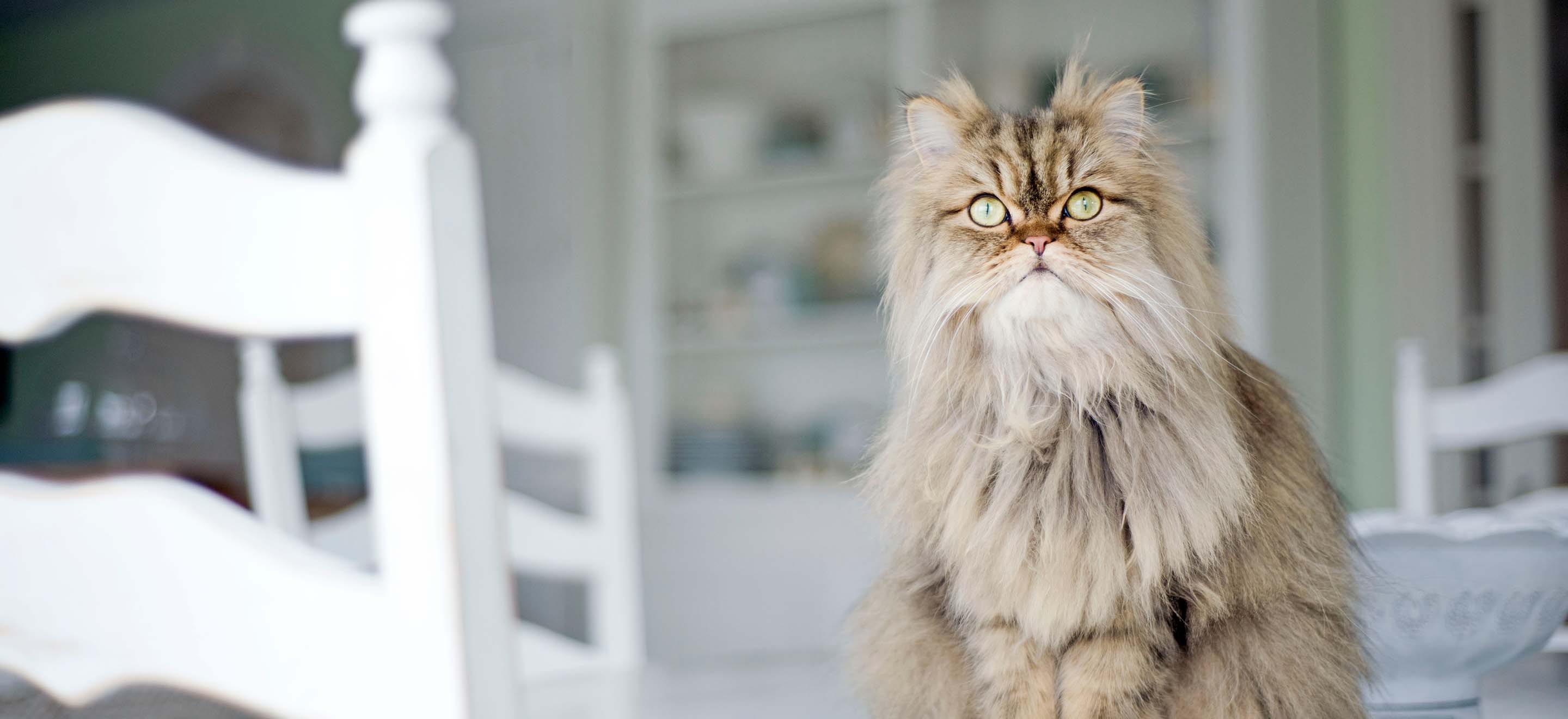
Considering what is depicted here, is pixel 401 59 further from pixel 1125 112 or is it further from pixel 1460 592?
pixel 1460 592

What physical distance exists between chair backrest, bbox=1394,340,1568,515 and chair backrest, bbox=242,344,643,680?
4.12ft

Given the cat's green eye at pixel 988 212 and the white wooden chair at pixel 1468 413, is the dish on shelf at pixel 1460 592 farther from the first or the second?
the white wooden chair at pixel 1468 413

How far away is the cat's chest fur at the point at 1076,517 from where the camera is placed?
47 cm

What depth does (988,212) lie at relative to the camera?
0.55m

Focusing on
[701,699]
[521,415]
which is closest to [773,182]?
[521,415]

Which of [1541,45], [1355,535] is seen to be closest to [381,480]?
[1355,535]

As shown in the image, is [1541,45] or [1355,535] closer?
[1355,535]

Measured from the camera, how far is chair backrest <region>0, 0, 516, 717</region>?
460 millimetres

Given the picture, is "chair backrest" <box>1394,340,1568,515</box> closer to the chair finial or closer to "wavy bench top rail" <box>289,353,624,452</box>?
"wavy bench top rail" <box>289,353,624,452</box>

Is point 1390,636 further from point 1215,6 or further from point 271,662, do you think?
point 1215,6

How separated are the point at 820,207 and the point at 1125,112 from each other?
2784 mm

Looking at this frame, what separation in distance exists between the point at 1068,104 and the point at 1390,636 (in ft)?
1.19

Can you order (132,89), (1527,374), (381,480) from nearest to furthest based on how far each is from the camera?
(381,480)
(1527,374)
(132,89)

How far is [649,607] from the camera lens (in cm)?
330
